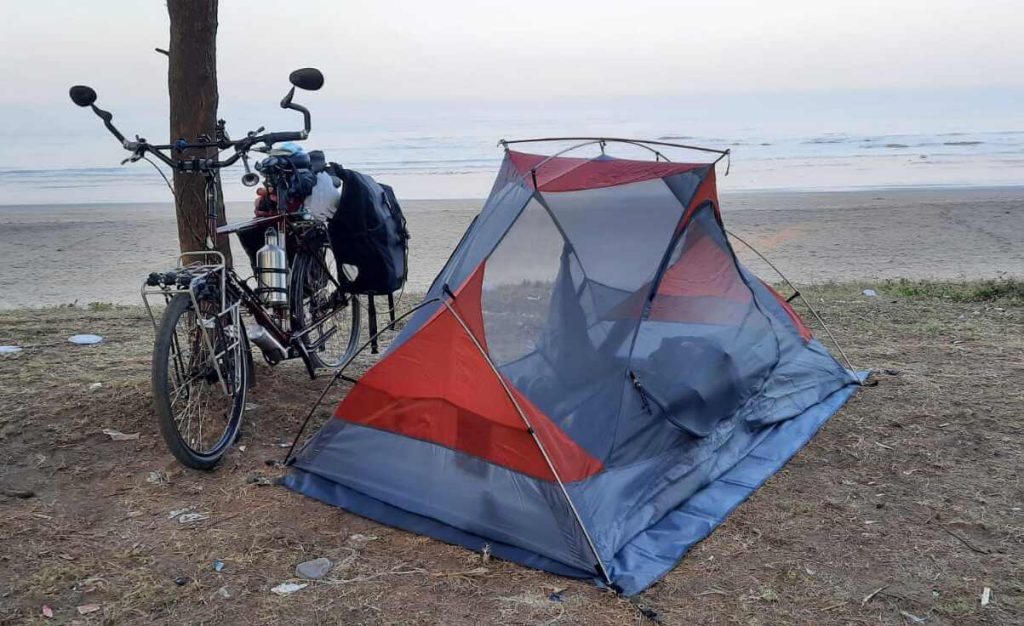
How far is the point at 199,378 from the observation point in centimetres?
419

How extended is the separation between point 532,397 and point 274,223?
1.85 metres

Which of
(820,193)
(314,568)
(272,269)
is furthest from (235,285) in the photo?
(820,193)

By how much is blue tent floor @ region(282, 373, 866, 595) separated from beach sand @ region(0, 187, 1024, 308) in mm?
5695

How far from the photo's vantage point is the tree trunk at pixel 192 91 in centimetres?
498

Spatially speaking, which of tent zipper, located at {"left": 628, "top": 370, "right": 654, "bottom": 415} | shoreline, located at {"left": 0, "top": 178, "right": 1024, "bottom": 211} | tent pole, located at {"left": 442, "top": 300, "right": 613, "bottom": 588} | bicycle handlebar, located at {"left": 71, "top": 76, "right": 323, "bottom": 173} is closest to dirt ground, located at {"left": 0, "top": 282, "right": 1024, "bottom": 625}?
tent pole, located at {"left": 442, "top": 300, "right": 613, "bottom": 588}

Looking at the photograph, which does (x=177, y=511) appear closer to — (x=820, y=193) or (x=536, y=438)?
(x=536, y=438)

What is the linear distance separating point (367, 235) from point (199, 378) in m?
1.39

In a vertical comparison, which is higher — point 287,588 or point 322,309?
point 322,309

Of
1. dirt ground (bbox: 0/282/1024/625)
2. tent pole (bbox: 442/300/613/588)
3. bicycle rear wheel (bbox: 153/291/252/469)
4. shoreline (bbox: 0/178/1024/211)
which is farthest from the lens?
shoreline (bbox: 0/178/1024/211)

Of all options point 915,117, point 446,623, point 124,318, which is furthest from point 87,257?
point 915,117

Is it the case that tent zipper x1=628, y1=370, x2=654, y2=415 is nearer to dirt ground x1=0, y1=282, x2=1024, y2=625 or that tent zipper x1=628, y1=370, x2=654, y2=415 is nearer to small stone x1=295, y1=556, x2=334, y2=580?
dirt ground x1=0, y1=282, x2=1024, y2=625

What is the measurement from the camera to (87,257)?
40.1 feet

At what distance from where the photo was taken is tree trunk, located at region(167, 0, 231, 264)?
4980 millimetres

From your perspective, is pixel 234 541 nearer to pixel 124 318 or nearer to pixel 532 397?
pixel 532 397
